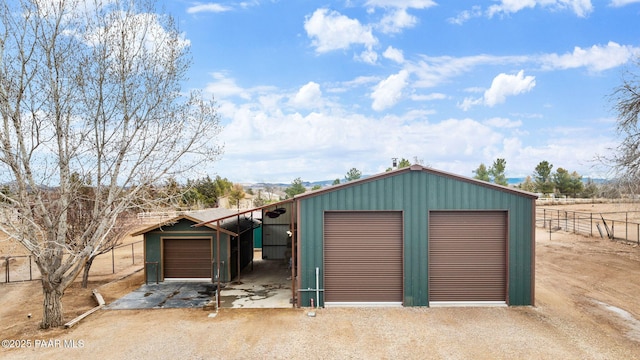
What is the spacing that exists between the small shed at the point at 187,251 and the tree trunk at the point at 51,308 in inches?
170

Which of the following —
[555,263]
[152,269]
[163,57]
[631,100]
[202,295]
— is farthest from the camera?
[555,263]

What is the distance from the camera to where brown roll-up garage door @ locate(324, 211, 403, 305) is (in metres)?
10.4

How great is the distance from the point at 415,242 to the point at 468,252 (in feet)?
5.18

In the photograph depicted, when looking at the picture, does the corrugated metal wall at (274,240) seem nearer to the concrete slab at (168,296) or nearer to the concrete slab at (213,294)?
the concrete slab at (213,294)

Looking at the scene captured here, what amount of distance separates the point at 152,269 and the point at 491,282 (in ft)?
38.0

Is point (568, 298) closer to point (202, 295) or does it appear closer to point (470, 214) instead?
point (470, 214)

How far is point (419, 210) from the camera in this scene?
10.3 meters

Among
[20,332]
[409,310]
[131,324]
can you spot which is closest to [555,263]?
[409,310]

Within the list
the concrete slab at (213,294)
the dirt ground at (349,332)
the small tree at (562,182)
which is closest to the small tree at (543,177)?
the small tree at (562,182)

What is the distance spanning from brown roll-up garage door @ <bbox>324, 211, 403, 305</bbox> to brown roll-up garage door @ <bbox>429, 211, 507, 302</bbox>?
1050 millimetres

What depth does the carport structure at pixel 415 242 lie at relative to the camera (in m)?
10.3

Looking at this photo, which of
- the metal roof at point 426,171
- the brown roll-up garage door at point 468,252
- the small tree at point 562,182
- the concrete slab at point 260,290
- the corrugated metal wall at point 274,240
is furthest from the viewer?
the small tree at point 562,182

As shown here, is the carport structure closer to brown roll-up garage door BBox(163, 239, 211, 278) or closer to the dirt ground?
the dirt ground

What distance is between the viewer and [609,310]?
9.94m
